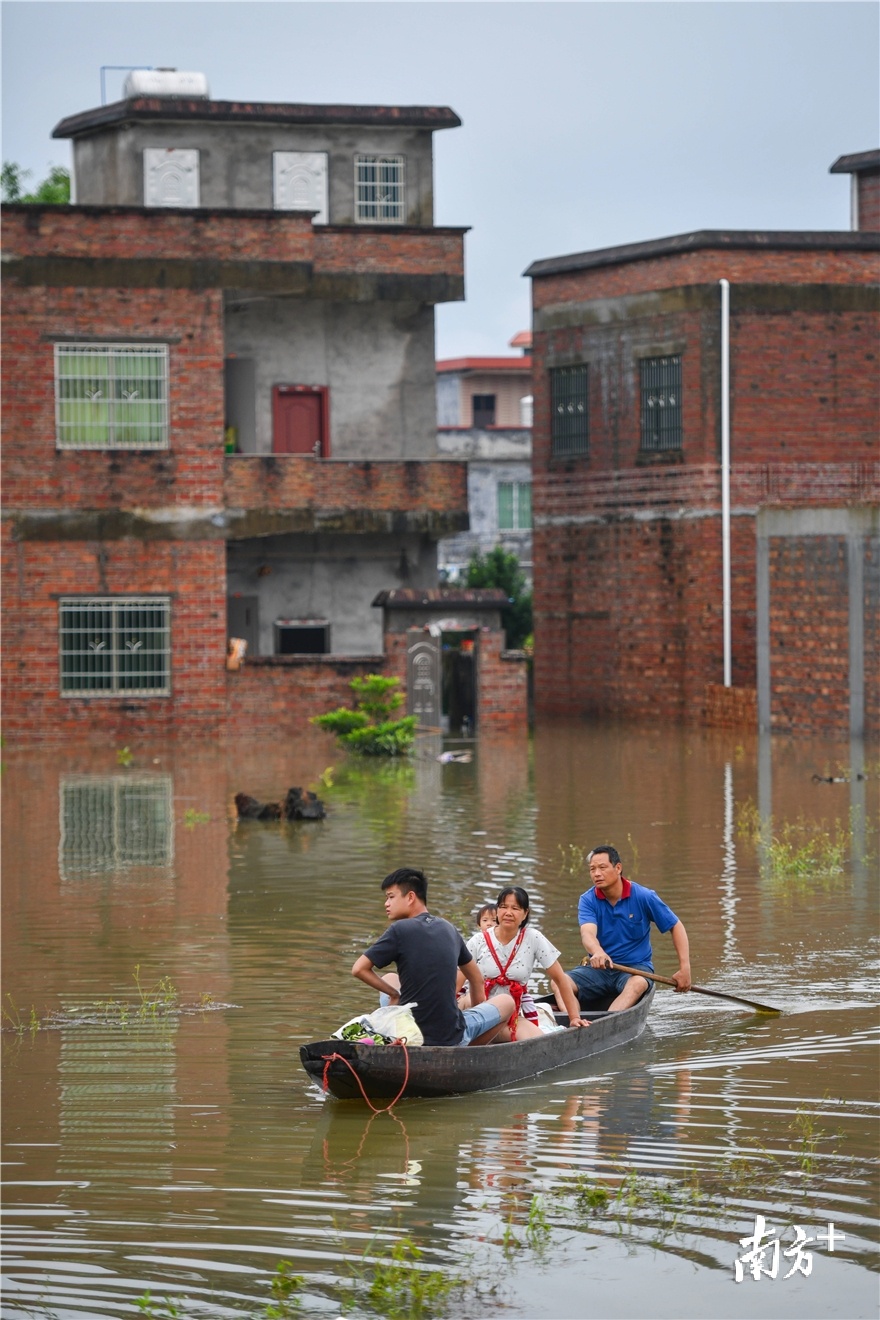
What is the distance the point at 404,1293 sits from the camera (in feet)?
25.2

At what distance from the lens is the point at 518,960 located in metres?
11.7

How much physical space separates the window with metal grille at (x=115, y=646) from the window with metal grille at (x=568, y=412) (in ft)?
32.6

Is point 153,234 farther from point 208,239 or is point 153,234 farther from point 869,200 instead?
point 869,200

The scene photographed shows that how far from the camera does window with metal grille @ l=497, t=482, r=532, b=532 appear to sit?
65.6 meters

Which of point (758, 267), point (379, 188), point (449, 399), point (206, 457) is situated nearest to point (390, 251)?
point (379, 188)

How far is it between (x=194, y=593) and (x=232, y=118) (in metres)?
10.7

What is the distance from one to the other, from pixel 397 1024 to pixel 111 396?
1017 inches

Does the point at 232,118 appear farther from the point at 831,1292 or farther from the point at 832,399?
the point at 831,1292

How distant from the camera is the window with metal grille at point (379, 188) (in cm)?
4053

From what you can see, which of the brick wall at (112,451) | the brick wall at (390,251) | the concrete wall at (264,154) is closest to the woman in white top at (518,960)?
the brick wall at (112,451)

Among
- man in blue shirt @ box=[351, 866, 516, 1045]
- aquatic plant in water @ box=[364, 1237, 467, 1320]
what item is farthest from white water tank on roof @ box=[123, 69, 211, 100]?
aquatic plant in water @ box=[364, 1237, 467, 1320]

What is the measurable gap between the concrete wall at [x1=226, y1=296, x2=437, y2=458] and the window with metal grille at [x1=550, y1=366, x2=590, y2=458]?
2.89m

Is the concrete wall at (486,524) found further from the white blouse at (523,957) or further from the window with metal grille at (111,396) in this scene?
the white blouse at (523,957)

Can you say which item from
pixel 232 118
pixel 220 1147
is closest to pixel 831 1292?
pixel 220 1147
